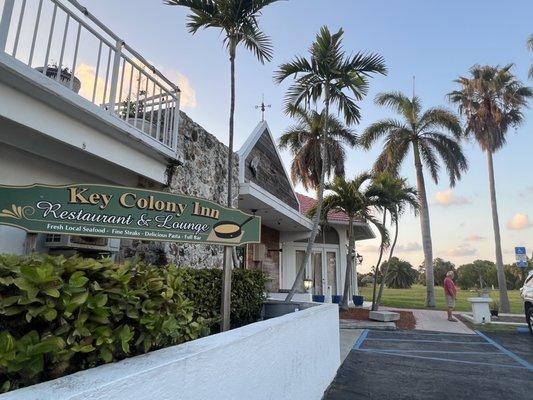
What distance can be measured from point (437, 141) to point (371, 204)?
922 cm

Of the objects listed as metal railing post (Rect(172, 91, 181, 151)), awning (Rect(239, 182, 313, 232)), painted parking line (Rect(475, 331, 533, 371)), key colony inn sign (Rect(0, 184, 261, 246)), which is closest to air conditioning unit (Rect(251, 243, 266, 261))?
awning (Rect(239, 182, 313, 232))

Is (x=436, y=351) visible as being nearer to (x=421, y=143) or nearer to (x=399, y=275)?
(x=421, y=143)

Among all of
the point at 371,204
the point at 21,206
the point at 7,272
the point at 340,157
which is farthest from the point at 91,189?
the point at 340,157

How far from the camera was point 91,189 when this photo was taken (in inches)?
136

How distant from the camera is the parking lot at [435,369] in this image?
535cm

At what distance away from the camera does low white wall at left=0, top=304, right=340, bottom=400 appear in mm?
1641

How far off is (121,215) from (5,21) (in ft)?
7.27

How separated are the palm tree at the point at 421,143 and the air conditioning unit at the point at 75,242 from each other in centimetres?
1813

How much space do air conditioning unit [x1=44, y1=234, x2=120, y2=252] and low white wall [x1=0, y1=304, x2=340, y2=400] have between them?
2912mm

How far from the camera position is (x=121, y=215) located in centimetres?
358

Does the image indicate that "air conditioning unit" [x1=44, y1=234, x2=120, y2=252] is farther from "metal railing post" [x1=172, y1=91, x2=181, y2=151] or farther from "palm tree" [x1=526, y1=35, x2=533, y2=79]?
"palm tree" [x1=526, y1=35, x2=533, y2=79]

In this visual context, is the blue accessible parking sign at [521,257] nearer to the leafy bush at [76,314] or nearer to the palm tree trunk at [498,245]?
the palm tree trunk at [498,245]

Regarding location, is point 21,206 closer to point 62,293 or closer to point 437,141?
point 62,293

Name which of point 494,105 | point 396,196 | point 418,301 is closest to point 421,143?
point 494,105
